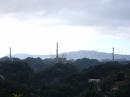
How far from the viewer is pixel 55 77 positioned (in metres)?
70.1

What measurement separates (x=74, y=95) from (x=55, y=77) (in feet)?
70.7

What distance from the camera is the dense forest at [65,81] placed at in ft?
143

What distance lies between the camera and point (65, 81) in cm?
6153

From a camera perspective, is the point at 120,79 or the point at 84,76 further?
the point at 84,76

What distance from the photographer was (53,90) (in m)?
49.4

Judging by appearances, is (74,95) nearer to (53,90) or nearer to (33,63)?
(53,90)

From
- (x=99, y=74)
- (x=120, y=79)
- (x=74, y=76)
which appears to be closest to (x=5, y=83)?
(x=120, y=79)

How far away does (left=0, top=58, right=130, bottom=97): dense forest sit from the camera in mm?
43438

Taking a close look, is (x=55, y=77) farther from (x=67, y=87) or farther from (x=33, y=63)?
(x=33, y=63)

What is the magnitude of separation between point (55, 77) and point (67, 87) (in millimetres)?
17121

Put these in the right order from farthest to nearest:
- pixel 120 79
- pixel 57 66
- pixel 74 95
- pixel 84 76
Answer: pixel 57 66, pixel 84 76, pixel 120 79, pixel 74 95

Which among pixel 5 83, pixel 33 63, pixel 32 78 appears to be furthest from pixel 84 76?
pixel 33 63

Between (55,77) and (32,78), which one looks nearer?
(32,78)

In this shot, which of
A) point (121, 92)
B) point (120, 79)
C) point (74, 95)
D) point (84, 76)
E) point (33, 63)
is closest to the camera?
point (121, 92)
